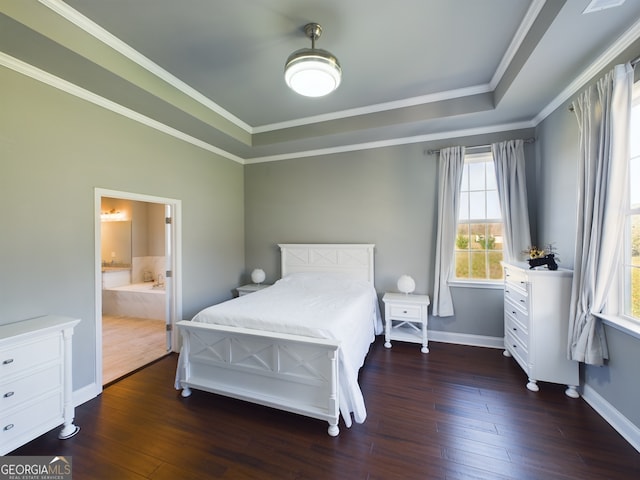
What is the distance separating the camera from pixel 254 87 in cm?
298

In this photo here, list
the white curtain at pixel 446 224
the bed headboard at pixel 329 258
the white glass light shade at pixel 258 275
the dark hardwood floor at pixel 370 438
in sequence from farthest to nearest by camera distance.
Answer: the white glass light shade at pixel 258 275
the bed headboard at pixel 329 258
the white curtain at pixel 446 224
the dark hardwood floor at pixel 370 438

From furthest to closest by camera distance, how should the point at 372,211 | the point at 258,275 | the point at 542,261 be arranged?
the point at 258,275
the point at 372,211
the point at 542,261

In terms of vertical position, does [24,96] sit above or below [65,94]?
below

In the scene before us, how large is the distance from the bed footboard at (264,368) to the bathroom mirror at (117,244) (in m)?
4.50

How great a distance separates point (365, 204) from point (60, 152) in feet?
11.4

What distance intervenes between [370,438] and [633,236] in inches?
98.6

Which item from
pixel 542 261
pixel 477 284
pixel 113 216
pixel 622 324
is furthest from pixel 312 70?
pixel 113 216

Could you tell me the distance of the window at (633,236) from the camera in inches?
77.9

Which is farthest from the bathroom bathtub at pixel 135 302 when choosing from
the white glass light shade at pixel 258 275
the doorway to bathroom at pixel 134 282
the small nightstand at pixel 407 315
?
the small nightstand at pixel 407 315

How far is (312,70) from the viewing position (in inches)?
81.5

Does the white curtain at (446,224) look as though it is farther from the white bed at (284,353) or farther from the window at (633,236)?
the window at (633,236)

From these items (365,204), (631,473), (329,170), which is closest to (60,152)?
(329,170)

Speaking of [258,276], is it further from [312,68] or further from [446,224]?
[312,68]

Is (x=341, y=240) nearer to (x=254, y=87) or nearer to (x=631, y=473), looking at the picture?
(x=254, y=87)
